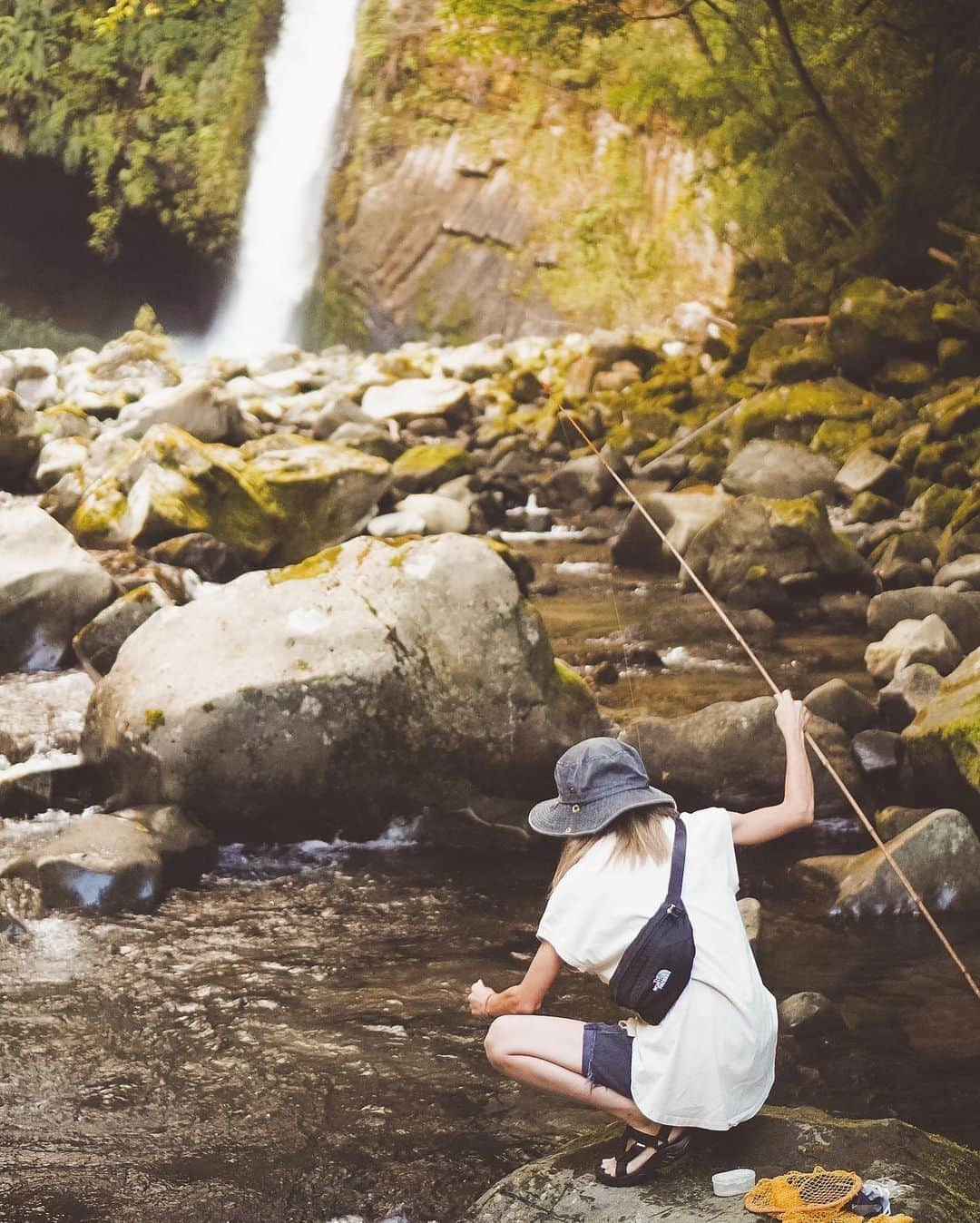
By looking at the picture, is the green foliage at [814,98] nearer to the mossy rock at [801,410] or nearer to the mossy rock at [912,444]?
the mossy rock at [801,410]

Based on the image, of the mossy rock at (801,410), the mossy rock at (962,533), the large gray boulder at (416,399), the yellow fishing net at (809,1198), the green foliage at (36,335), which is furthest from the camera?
the green foliage at (36,335)

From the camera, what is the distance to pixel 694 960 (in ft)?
8.62

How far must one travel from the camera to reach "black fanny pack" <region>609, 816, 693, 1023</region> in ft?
8.51

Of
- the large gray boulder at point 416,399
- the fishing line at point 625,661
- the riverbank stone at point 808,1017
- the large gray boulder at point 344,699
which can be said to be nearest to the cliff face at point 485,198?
the large gray boulder at point 416,399

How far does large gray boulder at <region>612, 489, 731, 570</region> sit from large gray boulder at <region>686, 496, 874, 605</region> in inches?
33.7

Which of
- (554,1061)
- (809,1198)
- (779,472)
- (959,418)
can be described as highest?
(809,1198)

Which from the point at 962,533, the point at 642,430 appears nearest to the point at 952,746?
the point at 962,533

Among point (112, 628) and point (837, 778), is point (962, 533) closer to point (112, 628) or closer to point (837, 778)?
point (112, 628)

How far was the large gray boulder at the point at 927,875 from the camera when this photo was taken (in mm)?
4934

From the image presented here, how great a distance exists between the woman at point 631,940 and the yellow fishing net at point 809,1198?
0.21 meters

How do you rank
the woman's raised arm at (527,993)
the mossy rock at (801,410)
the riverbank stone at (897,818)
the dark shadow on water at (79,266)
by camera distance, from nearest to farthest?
the woman's raised arm at (527,993), the riverbank stone at (897,818), the mossy rock at (801,410), the dark shadow on water at (79,266)

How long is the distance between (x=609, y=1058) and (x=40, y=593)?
6409 millimetres

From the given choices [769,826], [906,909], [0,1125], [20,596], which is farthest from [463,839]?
[20,596]

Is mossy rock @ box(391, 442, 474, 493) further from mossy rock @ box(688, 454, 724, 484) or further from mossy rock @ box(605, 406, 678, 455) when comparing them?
mossy rock @ box(605, 406, 678, 455)
